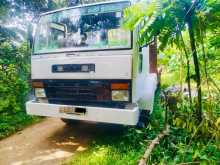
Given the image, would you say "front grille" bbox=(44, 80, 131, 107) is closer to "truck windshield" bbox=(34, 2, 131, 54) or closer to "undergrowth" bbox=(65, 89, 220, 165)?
"truck windshield" bbox=(34, 2, 131, 54)

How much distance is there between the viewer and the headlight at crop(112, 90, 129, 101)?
432 cm

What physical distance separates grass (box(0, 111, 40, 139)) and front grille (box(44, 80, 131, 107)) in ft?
5.63

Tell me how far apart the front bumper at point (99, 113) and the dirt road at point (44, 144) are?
2.21 feet

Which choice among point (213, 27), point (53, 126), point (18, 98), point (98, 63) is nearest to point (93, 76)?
point (98, 63)

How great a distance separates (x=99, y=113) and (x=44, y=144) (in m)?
1.54

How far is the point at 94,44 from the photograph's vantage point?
466 centimetres

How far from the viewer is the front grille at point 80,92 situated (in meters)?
4.47

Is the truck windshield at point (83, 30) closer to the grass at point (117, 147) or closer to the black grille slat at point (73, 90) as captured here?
Answer: the black grille slat at point (73, 90)

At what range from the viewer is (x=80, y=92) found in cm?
468

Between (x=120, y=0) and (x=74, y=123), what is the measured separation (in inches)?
126

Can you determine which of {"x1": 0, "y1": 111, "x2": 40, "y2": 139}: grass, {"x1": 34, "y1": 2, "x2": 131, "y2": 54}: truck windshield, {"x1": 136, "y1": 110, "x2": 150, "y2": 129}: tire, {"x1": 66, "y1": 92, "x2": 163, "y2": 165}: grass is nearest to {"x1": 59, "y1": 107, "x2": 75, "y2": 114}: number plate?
{"x1": 66, "y1": 92, "x2": 163, "y2": 165}: grass

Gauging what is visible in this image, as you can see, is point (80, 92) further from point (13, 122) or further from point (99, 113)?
point (13, 122)

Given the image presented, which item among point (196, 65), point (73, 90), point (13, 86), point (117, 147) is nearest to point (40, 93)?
point (73, 90)

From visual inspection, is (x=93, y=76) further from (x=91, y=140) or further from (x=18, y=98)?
(x=18, y=98)
